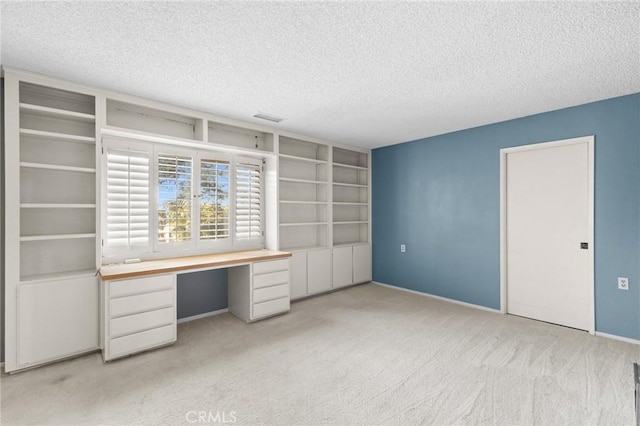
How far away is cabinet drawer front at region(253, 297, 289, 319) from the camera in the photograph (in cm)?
366

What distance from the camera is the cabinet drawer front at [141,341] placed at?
268 centimetres

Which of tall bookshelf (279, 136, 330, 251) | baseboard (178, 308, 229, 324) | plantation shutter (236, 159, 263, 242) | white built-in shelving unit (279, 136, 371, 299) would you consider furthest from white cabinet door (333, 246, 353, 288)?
baseboard (178, 308, 229, 324)

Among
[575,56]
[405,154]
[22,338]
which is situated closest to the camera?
[575,56]

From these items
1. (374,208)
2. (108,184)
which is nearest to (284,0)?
(108,184)

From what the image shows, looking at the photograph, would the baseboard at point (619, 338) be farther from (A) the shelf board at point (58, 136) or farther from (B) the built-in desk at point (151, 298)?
(A) the shelf board at point (58, 136)

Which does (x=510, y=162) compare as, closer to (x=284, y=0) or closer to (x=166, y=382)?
(x=284, y=0)

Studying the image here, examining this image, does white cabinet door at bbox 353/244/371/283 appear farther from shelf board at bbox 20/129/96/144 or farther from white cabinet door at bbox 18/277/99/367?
shelf board at bbox 20/129/96/144

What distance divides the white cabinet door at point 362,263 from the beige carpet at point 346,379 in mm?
1878

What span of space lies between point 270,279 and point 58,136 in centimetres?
249

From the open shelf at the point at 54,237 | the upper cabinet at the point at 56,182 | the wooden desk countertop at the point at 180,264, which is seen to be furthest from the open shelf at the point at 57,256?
the wooden desk countertop at the point at 180,264

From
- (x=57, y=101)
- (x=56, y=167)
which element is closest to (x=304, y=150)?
(x=57, y=101)

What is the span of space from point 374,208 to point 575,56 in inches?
143

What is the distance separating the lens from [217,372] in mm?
2514

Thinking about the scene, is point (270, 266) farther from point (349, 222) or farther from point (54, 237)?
point (54, 237)
